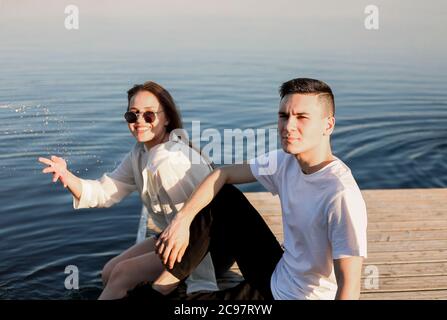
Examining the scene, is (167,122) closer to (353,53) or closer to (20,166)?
(20,166)

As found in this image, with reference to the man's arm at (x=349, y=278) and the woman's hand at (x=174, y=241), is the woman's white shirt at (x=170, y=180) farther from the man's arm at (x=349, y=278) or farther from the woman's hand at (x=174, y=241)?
the man's arm at (x=349, y=278)

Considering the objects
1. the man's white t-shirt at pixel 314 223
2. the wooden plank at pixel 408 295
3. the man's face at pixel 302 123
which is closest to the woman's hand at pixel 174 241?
the man's white t-shirt at pixel 314 223

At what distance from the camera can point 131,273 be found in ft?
12.9

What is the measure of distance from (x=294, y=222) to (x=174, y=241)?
0.73 m

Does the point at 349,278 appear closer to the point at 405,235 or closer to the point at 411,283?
the point at 411,283

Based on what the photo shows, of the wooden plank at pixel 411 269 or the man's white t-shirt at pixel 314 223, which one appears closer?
the man's white t-shirt at pixel 314 223

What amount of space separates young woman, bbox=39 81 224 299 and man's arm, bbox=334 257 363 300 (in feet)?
4.01

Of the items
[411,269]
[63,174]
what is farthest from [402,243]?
[63,174]

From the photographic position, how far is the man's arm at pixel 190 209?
3.63 m

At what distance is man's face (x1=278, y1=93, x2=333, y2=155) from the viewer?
10.5 feet

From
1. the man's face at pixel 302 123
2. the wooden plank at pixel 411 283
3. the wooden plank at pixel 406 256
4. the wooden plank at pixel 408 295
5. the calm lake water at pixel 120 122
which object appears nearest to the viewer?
the man's face at pixel 302 123

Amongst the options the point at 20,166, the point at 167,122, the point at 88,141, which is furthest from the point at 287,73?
the point at 167,122

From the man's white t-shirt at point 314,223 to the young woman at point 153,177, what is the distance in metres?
0.54

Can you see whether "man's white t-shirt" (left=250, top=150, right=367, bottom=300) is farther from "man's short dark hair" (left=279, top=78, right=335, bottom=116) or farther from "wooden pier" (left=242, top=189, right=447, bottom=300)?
"wooden pier" (left=242, top=189, right=447, bottom=300)
